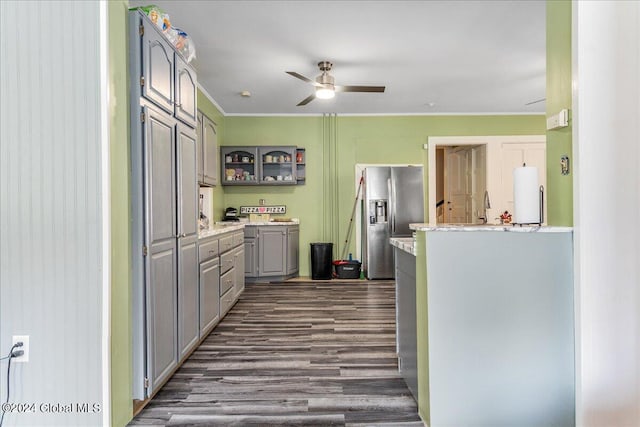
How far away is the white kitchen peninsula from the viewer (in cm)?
170

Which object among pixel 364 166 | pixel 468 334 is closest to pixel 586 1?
pixel 468 334

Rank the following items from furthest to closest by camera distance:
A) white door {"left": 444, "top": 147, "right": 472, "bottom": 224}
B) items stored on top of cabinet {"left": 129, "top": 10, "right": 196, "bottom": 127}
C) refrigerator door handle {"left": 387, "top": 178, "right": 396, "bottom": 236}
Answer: white door {"left": 444, "top": 147, "right": 472, "bottom": 224} → refrigerator door handle {"left": 387, "top": 178, "right": 396, "bottom": 236} → items stored on top of cabinet {"left": 129, "top": 10, "right": 196, "bottom": 127}

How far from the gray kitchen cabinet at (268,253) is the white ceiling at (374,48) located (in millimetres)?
1902

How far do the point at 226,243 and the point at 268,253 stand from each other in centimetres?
173

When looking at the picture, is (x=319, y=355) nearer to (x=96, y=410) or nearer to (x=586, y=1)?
(x=96, y=410)

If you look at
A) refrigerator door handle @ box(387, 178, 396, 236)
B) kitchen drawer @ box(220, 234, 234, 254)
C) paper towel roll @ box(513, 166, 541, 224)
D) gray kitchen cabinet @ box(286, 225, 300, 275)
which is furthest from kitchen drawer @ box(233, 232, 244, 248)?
paper towel roll @ box(513, 166, 541, 224)

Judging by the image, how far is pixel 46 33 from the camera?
1.64 m

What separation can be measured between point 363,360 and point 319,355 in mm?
326

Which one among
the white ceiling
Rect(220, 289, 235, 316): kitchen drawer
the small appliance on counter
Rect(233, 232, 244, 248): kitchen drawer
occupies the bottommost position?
Rect(220, 289, 235, 316): kitchen drawer

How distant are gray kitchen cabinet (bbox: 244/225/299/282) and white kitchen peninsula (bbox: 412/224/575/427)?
3.97 meters

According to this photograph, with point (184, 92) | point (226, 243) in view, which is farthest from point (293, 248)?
point (184, 92)

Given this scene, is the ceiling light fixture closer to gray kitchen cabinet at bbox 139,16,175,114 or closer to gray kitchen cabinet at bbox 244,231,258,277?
gray kitchen cabinet at bbox 139,16,175,114

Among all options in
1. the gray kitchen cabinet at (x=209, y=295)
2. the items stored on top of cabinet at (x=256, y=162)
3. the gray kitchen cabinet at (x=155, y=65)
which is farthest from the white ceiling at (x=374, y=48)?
the gray kitchen cabinet at (x=209, y=295)

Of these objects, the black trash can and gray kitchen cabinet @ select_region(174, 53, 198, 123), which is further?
the black trash can
